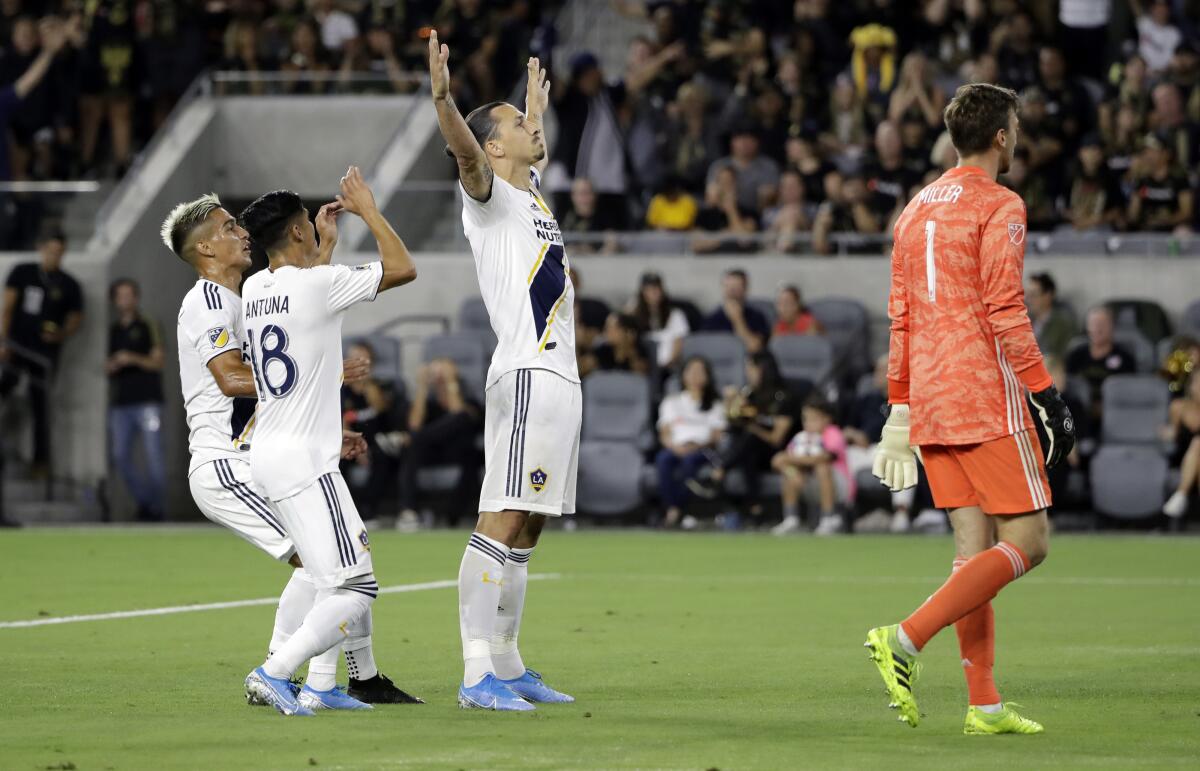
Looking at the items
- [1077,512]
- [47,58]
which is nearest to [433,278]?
[47,58]

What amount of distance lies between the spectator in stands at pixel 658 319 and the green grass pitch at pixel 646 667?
4.91 m

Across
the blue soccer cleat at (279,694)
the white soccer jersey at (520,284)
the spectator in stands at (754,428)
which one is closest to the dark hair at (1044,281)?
the spectator in stands at (754,428)

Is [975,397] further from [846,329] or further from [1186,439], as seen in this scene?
[846,329]

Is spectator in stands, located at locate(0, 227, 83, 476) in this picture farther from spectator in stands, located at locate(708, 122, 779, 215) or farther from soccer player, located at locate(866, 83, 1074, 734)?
soccer player, located at locate(866, 83, 1074, 734)

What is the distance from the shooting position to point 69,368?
78.4 feet

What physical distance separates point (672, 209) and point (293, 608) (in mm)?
15502

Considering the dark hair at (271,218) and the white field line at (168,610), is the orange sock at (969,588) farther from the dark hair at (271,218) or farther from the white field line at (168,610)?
the white field line at (168,610)

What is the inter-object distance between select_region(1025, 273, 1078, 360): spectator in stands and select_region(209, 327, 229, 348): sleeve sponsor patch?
13.5m

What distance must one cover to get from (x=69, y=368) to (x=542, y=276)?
16.5 meters

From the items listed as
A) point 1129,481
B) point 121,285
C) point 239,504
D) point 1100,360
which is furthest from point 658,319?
point 239,504

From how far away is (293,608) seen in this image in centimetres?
866

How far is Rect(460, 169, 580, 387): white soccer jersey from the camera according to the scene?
8492 mm

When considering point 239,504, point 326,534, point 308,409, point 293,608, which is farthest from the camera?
point 239,504

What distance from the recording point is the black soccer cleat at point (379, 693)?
8477 millimetres
